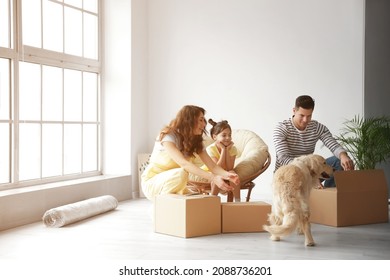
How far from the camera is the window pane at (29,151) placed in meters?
5.55

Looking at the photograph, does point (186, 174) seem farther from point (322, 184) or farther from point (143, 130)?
point (143, 130)

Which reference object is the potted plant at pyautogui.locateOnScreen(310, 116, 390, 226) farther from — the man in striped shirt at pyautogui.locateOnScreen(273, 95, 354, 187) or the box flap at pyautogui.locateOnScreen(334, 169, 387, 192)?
the man in striped shirt at pyautogui.locateOnScreen(273, 95, 354, 187)

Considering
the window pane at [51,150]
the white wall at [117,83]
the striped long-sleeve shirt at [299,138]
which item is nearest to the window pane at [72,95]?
the window pane at [51,150]

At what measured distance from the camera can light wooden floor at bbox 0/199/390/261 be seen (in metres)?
3.80

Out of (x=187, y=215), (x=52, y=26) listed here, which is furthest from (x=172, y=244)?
(x=52, y=26)

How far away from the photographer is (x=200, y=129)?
468 cm

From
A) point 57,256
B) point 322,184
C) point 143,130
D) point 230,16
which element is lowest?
point 57,256

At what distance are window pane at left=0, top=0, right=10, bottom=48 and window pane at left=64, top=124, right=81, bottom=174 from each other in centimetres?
126

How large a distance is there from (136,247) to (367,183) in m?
2.14

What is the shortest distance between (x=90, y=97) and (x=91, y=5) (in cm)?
109

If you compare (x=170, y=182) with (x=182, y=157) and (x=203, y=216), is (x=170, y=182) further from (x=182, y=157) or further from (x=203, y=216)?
(x=203, y=216)

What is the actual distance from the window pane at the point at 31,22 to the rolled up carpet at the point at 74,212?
66.3 inches

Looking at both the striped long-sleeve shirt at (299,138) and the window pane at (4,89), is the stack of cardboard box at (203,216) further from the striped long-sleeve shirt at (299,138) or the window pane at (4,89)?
the window pane at (4,89)

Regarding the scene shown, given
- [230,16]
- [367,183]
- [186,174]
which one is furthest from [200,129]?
[230,16]
